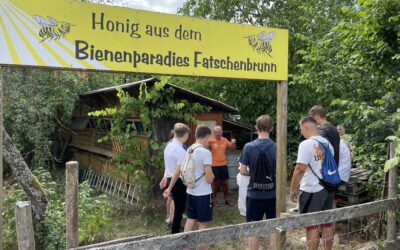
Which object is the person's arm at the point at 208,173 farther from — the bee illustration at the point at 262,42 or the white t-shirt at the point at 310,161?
the bee illustration at the point at 262,42

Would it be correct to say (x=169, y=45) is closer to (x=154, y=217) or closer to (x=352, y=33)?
(x=352, y=33)

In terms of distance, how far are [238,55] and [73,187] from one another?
2219mm

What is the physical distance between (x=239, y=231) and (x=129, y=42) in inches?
74.9

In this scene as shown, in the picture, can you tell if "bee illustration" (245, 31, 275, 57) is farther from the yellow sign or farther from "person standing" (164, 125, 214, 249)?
"person standing" (164, 125, 214, 249)

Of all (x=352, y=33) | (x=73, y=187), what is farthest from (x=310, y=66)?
(x=73, y=187)

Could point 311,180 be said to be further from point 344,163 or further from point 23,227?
point 23,227

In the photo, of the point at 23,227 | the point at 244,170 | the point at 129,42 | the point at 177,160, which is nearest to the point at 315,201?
the point at 244,170

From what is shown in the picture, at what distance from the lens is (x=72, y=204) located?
288 cm

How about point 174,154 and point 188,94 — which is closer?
point 174,154

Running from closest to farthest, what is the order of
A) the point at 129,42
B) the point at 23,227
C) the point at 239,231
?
the point at 23,227, the point at 239,231, the point at 129,42

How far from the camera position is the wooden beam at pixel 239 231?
2609 mm

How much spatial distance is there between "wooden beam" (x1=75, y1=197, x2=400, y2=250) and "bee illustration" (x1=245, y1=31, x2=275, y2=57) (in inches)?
72.8

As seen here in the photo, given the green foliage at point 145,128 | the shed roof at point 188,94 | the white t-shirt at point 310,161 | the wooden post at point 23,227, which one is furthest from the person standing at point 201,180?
the shed roof at point 188,94

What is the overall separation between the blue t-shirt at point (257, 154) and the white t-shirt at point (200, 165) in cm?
44
